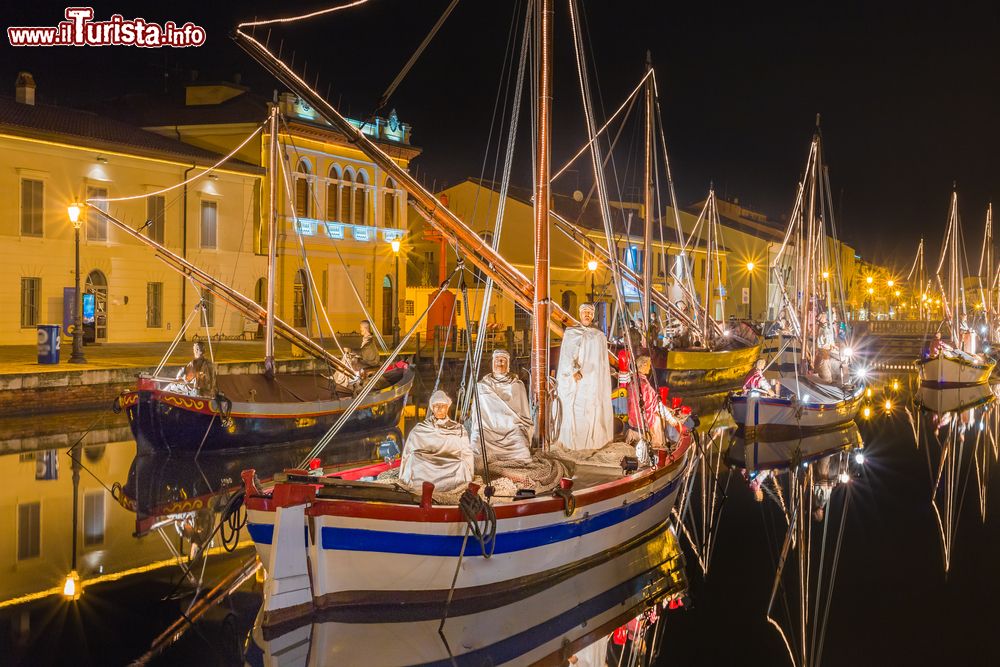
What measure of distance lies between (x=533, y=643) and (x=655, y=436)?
517 cm

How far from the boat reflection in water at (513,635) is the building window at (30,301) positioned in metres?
27.7

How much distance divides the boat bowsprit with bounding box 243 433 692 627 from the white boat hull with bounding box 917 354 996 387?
2970 centimetres

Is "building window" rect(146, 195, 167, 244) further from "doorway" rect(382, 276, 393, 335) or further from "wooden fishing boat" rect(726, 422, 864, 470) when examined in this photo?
"wooden fishing boat" rect(726, 422, 864, 470)

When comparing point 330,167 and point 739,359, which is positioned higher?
point 330,167

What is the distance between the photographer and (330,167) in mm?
42031

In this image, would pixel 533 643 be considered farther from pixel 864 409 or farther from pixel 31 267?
pixel 31 267

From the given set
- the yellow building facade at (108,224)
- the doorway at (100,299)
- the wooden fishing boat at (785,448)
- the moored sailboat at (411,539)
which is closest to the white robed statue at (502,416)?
the moored sailboat at (411,539)

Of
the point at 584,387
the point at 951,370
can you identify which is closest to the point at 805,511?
the point at 584,387

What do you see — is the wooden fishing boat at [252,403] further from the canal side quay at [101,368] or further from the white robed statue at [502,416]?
the white robed statue at [502,416]

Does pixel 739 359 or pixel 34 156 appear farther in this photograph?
pixel 739 359

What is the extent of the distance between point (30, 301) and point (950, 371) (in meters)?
35.7

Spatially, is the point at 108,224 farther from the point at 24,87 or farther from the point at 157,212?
the point at 24,87

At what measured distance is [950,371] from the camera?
35531 millimetres

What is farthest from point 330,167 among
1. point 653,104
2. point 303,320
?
point 653,104
